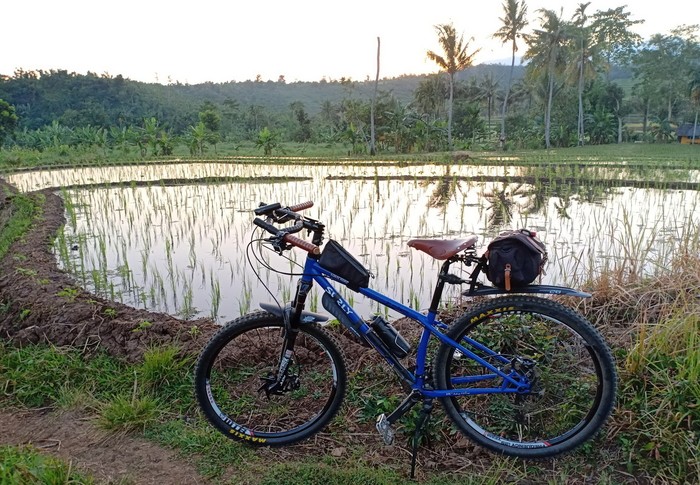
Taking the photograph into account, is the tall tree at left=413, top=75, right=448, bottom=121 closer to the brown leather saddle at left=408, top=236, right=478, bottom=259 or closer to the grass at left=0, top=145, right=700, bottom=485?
the grass at left=0, top=145, right=700, bottom=485

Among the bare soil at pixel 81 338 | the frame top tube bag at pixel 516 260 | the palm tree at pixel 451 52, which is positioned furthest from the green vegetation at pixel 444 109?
the frame top tube bag at pixel 516 260

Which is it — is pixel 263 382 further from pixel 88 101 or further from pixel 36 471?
pixel 88 101

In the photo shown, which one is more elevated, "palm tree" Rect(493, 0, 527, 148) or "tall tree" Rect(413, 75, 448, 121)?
"palm tree" Rect(493, 0, 527, 148)

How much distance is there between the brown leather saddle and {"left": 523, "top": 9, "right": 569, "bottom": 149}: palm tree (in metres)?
27.7

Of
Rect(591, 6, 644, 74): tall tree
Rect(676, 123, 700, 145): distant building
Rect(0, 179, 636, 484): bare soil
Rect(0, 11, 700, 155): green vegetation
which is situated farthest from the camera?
Rect(591, 6, 644, 74): tall tree

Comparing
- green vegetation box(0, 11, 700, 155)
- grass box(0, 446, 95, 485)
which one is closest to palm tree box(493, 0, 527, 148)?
green vegetation box(0, 11, 700, 155)

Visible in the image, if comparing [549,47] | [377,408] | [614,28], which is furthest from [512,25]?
[377,408]

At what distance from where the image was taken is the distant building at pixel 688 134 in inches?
1126

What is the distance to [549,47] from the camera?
92.6 feet

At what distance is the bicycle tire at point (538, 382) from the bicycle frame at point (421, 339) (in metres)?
0.03

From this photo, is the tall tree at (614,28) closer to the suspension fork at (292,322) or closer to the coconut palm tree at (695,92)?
the coconut palm tree at (695,92)

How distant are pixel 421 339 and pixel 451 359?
158 millimetres

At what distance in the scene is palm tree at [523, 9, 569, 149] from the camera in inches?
1099

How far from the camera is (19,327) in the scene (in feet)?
12.1
